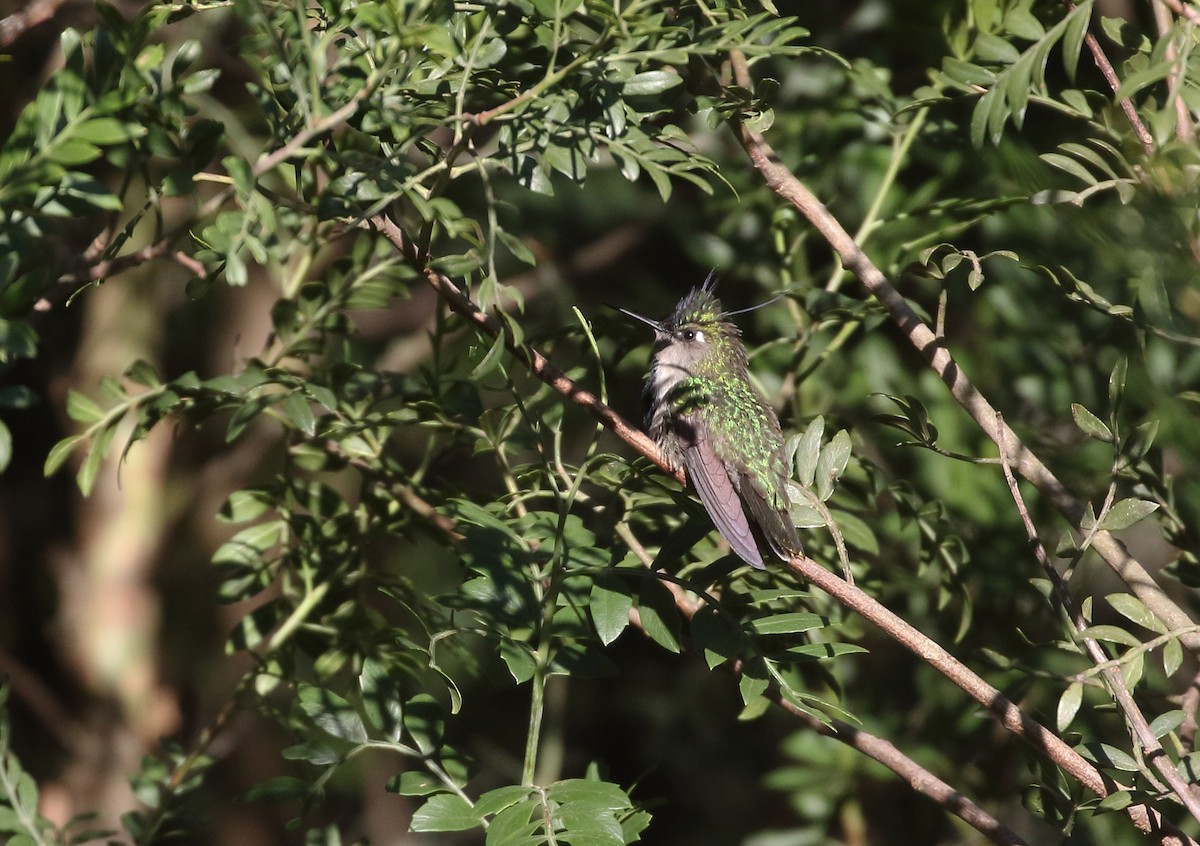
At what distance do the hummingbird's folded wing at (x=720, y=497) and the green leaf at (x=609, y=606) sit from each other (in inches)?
11.1

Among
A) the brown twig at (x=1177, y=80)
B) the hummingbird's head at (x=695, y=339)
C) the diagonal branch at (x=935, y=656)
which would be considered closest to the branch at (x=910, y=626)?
the diagonal branch at (x=935, y=656)

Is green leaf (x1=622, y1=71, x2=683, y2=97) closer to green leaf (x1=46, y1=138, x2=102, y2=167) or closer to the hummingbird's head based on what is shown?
green leaf (x1=46, y1=138, x2=102, y2=167)

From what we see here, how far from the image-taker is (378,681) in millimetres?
1570

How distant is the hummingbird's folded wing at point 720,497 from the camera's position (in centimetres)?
186

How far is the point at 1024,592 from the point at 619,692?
7.58 ft

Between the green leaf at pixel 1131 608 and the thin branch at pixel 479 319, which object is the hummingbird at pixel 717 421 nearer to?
the thin branch at pixel 479 319

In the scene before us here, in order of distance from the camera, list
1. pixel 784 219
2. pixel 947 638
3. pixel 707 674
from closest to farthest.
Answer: pixel 784 219
pixel 947 638
pixel 707 674

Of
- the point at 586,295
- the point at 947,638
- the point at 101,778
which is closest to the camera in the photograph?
the point at 947,638

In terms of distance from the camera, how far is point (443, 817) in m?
1.45

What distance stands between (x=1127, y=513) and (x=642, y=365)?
116 cm

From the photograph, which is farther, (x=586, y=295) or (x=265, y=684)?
(x=586, y=295)

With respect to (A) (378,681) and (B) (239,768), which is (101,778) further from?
(A) (378,681)

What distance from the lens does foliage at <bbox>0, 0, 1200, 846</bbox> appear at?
1407 millimetres

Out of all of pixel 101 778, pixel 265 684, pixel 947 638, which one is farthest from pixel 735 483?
pixel 101 778
